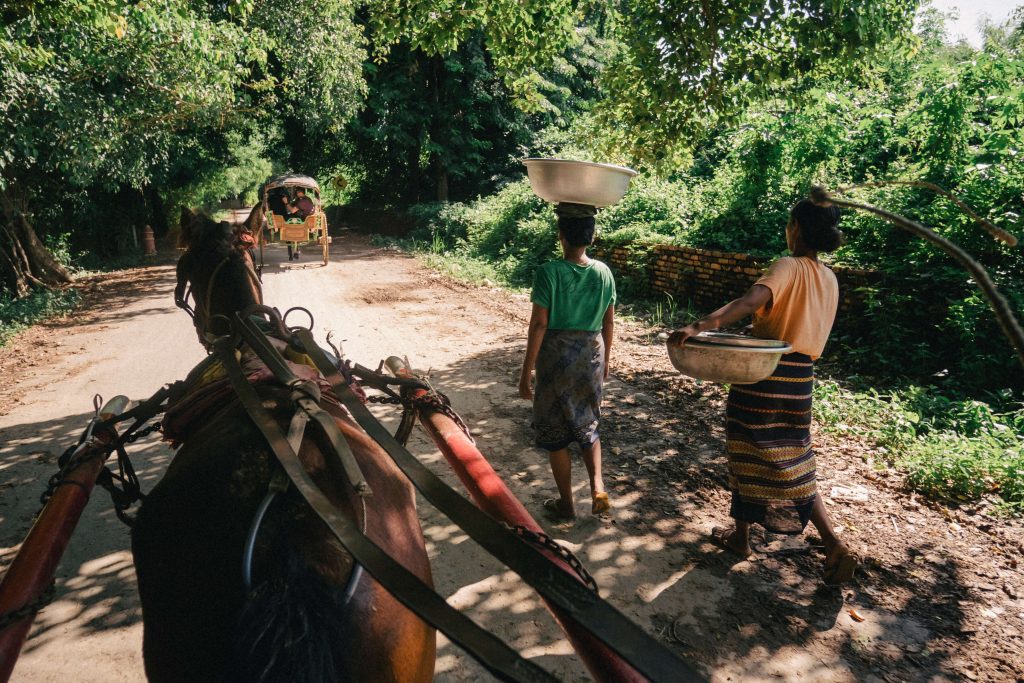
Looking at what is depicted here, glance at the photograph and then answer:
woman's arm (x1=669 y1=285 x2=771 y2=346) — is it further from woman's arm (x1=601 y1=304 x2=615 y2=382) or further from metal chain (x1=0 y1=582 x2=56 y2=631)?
metal chain (x1=0 y1=582 x2=56 y2=631)

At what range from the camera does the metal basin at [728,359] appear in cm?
252

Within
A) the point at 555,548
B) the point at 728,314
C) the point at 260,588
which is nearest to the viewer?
the point at 260,588

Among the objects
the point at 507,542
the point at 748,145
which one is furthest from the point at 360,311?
the point at 507,542

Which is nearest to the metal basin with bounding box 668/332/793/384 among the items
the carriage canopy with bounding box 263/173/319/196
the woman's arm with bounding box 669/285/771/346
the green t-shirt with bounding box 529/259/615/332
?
the woman's arm with bounding box 669/285/771/346

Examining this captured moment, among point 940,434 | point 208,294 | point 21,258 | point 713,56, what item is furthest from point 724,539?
point 21,258

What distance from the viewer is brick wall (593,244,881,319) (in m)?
6.48

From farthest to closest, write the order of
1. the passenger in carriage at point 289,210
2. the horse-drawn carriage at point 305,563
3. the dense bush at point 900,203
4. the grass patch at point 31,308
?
1. the passenger in carriage at point 289,210
2. the grass patch at point 31,308
3. the dense bush at point 900,203
4. the horse-drawn carriage at point 305,563

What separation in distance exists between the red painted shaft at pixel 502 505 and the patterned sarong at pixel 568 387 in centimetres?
89

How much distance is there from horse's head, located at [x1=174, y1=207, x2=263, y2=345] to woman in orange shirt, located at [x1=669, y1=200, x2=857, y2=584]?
2489mm

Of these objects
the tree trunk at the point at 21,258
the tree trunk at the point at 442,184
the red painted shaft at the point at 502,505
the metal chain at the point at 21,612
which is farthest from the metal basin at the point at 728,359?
the tree trunk at the point at 442,184

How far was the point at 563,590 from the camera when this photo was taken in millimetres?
1124

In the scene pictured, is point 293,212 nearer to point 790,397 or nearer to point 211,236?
point 211,236

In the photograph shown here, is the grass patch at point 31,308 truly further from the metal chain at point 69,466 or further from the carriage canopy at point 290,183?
the metal chain at point 69,466

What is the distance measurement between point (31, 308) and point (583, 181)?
33.6 feet
